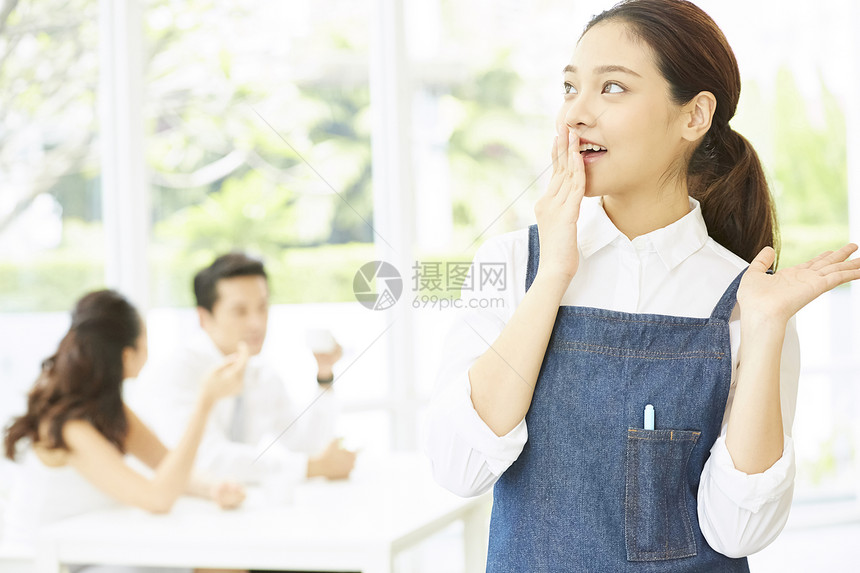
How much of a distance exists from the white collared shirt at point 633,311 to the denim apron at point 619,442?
0.03 meters

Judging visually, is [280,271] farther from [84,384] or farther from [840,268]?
[840,268]

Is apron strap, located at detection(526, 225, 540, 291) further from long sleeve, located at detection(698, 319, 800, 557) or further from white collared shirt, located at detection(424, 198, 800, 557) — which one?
long sleeve, located at detection(698, 319, 800, 557)

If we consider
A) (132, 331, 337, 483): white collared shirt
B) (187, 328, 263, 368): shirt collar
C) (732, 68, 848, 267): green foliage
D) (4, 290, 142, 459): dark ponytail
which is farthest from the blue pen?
(732, 68, 848, 267): green foliage

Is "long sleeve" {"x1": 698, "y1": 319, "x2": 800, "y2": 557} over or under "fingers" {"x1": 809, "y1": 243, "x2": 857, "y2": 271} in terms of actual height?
under

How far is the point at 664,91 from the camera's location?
2.97ft

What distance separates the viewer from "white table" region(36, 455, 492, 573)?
53.9 inches

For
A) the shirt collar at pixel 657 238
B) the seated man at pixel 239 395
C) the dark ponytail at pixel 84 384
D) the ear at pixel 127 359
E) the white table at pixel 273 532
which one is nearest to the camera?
the shirt collar at pixel 657 238

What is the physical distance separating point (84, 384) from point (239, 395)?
0.52m

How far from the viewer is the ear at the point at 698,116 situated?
0.94m

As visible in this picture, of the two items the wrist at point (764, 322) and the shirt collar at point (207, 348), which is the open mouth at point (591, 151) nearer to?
the wrist at point (764, 322)

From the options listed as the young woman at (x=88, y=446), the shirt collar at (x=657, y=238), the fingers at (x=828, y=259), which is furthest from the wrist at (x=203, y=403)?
the fingers at (x=828, y=259)

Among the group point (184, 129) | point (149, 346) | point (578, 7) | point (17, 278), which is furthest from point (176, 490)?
point (578, 7)

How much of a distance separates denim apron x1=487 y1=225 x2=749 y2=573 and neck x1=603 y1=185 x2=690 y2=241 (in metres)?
0.13

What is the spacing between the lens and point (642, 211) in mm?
982
